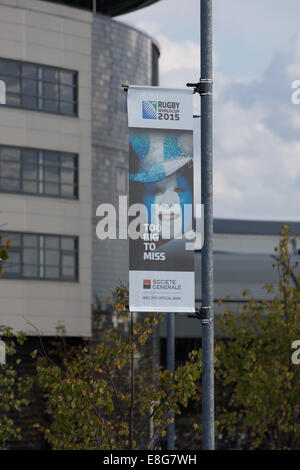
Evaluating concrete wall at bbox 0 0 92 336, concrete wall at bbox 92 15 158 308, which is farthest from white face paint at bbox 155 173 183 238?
concrete wall at bbox 92 15 158 308

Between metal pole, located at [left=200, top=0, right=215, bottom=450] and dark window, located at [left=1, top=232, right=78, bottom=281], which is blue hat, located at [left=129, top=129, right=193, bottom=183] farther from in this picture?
dark window, located at [left=1, top=232, right=78, bottom=281]

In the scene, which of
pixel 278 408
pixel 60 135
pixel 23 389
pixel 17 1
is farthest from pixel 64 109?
pixel 23 389

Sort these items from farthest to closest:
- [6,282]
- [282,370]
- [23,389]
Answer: [6,282] < [282,370] < [23,389]

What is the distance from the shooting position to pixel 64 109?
43625 millimetres

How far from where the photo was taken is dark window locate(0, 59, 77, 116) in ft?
138

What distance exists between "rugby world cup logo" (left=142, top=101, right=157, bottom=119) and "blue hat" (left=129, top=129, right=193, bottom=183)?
19cm

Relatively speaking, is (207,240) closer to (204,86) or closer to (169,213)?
(169,213)

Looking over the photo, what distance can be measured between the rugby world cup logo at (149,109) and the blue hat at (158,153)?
188 millimetres

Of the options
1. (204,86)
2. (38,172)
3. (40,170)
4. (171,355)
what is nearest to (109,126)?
(40,170)

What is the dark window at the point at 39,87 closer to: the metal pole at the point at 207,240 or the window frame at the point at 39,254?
the window frame at the point at 39,254

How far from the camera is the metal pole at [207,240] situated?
1255 centimetres

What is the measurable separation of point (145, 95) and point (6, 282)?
29.3 m
